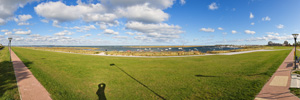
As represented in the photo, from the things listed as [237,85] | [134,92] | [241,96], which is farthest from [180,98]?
[237,85]

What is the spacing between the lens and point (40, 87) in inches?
259

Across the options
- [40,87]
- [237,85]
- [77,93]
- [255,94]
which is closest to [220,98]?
[255,94]

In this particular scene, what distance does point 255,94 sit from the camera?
5570mm

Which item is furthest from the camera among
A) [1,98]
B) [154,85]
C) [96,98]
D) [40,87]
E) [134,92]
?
[154,85]

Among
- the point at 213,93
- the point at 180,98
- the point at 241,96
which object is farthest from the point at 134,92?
the point at 241,96

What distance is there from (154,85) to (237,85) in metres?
4.89

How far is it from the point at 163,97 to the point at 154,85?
1.63m

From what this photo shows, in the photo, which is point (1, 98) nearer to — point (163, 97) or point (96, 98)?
point (96, 98)

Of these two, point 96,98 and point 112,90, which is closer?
point 96,98

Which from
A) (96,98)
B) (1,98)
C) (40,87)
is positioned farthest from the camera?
(40,87)

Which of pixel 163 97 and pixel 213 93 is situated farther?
pixel 213 93

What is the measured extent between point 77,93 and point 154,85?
4120 mm

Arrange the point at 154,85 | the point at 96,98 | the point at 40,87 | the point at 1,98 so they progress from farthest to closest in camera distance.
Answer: the point at 154,85
the point at 40,87
the point at 96,98
the point at 1,98

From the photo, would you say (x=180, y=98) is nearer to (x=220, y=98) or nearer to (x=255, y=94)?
(x=220, y=98)
